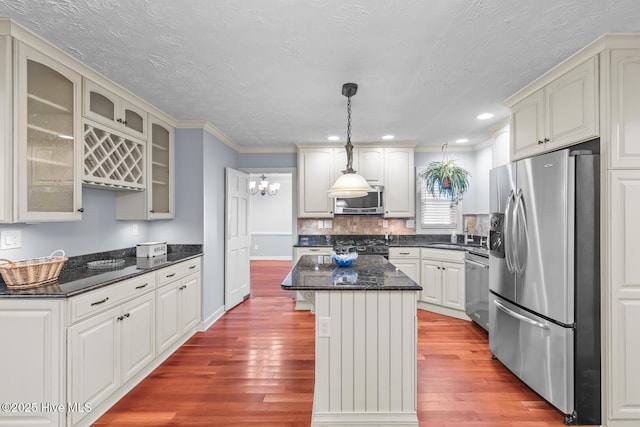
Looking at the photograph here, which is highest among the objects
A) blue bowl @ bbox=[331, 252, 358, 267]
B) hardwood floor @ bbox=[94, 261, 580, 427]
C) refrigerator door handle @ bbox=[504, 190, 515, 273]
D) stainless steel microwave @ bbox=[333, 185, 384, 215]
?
stainless steel microwave @ bbox=[333, 185, 384, 215]

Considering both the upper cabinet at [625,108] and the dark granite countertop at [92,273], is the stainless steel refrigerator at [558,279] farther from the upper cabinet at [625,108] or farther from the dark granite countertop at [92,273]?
the dark granite countertop at [92,273]

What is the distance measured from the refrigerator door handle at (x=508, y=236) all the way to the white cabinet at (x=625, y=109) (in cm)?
70

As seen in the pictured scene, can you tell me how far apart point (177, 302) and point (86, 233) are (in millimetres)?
1003

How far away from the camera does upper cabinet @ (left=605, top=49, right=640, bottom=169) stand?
1876mm

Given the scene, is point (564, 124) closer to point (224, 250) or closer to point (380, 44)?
point (380, 44)

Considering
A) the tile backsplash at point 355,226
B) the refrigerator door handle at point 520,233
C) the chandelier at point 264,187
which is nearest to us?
the refrigerator door handle at point 520,233

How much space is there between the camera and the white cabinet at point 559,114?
200cm

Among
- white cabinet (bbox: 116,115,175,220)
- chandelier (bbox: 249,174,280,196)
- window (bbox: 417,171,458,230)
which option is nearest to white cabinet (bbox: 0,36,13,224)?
white cabinet (bbox: 116,115,175,220)

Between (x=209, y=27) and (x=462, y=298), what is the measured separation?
3818 mm

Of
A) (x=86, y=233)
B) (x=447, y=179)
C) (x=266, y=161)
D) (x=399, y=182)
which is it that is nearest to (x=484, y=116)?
(x=447, y=179)

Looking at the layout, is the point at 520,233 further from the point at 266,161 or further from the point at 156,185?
the point at 266,161

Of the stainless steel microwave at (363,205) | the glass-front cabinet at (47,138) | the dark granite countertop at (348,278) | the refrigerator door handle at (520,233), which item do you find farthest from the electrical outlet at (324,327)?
the stainless steel microwave at (363,205)

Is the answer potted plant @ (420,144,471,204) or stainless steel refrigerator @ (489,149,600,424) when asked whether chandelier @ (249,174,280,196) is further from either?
stainless steel refrigerator @ (489,149,600,424)

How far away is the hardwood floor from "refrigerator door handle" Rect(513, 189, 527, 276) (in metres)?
0.95
